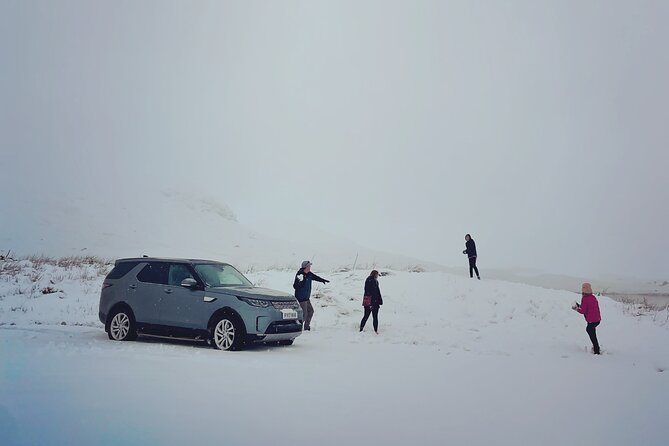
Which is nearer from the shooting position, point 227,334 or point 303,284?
point 227,334

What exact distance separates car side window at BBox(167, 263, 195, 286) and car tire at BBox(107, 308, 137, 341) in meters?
1.19

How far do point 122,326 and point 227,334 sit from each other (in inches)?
108

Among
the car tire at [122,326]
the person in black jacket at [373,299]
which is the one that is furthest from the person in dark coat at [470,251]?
Result: the car tire at [122,326]

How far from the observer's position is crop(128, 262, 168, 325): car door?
1228 centimetres

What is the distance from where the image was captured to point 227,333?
37.4ft

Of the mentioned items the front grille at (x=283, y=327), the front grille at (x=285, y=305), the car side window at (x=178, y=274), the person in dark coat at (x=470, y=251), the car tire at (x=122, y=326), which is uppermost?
the person in dark coat at (x=470, y=251)

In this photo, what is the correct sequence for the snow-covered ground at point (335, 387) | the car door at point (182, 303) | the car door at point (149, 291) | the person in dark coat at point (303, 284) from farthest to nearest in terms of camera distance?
the person in dark coat at point (303, 284) → the car door at point (149, 291) → the car door at point (182, 303) → the snow-covered ground at point (335, 387)

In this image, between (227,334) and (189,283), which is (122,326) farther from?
(227,334)

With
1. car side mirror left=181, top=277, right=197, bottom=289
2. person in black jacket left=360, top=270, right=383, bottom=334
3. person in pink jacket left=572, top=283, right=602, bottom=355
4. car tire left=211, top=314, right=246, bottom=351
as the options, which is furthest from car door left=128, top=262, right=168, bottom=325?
person in pink jacket left=572, top=283, right=602, bottom=355

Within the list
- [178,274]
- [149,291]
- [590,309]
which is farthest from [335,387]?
[590,309]

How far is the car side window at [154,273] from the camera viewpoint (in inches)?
496

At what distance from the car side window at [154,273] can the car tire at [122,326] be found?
31.7 inches

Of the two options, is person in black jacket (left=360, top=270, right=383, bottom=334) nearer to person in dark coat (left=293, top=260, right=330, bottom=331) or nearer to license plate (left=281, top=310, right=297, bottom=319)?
person in dark coat (left=293, top=260, right=330, bottom=331)

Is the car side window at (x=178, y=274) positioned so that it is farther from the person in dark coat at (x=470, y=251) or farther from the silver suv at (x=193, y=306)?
the person in dark coat at (x=470, y=251)
